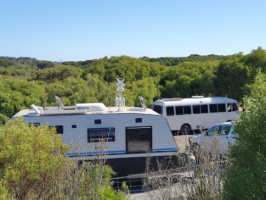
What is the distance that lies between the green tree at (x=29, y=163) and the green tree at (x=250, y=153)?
2901 mm

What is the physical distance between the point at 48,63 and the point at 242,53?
51.8 meters

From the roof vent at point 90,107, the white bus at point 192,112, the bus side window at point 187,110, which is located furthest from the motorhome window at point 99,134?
the bus side window at point 187,110

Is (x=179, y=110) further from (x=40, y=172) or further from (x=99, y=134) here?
(x=40, y=172)

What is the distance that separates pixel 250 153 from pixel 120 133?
517 cm

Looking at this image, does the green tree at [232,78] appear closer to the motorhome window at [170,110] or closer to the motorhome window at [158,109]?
the motorhome window at [170,110]

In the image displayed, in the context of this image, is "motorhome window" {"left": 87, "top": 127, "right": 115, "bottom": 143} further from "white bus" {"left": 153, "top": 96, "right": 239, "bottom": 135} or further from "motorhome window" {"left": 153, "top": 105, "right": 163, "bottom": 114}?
"motorhome window" {"left": 153, "top": 105, "right": 163, "bottom": 114}

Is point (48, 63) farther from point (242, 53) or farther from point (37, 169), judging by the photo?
point (37, 169)

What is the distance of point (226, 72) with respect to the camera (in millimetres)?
24172

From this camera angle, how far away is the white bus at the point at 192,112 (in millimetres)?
16859

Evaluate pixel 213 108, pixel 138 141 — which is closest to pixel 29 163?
pixel 138 141

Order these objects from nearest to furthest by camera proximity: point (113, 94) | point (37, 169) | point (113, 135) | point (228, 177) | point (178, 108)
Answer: point (228, 177) → point (37, 169) → point (113, 135) → point (178, 108) → point (113, 94)

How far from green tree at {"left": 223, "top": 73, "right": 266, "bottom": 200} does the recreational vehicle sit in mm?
4500

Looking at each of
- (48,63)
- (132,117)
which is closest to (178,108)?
(132,117)

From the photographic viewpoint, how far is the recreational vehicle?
379 inches
